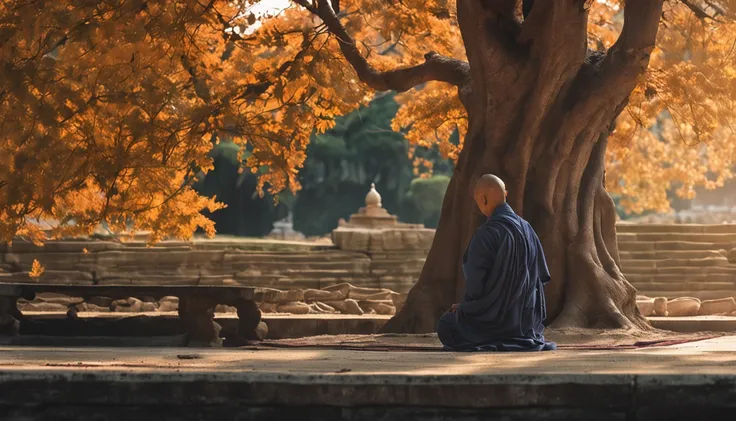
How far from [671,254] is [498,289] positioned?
1536 cm

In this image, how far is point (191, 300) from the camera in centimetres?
1389

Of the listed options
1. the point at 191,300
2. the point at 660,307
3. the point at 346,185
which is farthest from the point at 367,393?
the point at 346,185

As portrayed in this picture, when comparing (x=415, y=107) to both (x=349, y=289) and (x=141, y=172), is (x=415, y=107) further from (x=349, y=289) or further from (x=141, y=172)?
(x=141, y=172)

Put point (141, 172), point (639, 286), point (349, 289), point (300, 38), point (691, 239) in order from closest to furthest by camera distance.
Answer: point (141, 172) → point (300, 38) → point (349, 289) → point (639, 286) → point (691, 239)

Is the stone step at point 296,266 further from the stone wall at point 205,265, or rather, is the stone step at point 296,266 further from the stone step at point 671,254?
the stone step at point 671,254

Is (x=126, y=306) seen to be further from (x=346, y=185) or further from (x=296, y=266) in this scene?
(x=346, y=185)

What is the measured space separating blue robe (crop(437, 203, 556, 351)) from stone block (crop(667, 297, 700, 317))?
34.7 ft

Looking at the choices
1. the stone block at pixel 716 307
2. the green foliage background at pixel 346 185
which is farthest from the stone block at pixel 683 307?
the green foliage background at pixel 346 185

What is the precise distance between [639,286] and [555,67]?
10.9 m

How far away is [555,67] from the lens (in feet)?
44.3

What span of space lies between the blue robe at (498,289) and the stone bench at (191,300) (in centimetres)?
404

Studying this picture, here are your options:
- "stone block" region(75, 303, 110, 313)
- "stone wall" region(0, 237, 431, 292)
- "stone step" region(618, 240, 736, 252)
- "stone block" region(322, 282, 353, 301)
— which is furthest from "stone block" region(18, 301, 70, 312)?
"stone step" region(618, 240, 736, 252)

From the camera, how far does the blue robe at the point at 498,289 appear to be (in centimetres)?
997

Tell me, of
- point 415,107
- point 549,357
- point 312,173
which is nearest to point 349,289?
point 415,107
